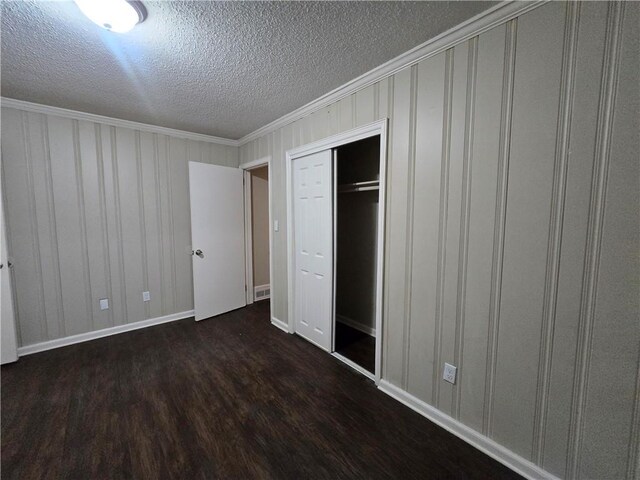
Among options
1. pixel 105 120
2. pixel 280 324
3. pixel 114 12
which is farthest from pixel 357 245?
pixel 105 120

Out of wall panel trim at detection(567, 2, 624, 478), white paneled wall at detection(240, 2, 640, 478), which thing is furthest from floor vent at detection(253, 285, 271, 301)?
wall panel trim at detection(567, 2, 624, 478)

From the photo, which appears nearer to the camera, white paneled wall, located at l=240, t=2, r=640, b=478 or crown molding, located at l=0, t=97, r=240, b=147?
white paneled wall, located at l=240, t=2, r=640, b=478

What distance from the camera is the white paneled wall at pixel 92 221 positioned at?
8.30 feet

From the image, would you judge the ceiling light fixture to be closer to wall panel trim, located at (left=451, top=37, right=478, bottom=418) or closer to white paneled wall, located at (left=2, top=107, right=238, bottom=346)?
wall panel trim, located at (left=451, top=37, right=478, bottom=418)

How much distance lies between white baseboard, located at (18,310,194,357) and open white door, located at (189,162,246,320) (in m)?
0.36

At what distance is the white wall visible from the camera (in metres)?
4.15

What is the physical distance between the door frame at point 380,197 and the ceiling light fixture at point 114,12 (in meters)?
1.46

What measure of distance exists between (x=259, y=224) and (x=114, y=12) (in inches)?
119

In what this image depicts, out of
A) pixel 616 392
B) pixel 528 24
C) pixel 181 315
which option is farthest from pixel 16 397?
pixel 528 24

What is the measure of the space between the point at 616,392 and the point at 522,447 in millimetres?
559

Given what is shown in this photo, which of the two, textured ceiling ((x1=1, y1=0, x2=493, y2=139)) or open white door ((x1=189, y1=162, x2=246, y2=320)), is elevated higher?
textured ceiling ((x1=1, y1=0, x2=493, y2=139))

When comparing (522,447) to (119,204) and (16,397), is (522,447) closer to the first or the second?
(16,397)

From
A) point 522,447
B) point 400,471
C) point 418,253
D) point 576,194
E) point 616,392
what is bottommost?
point 400,471

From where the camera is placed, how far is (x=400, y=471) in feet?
4.67
